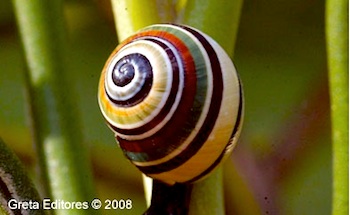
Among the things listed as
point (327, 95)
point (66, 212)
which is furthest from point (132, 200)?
point (327, 95)

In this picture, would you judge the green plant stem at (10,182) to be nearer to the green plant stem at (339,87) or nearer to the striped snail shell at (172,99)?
the striped snail shell at (172,99)

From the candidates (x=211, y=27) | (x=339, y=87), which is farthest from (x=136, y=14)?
(x=339, y=87)

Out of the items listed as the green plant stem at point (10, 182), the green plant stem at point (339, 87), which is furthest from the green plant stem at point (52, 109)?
the green plant stem at point (339, 87)

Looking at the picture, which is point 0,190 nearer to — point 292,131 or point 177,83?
point 177,83

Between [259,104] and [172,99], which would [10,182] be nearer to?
[172,99]

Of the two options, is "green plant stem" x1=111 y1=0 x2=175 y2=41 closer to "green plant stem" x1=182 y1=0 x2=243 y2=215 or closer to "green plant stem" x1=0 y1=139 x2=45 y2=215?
"green plant stem" x1=182 y1=0 x2=243 y2=215
